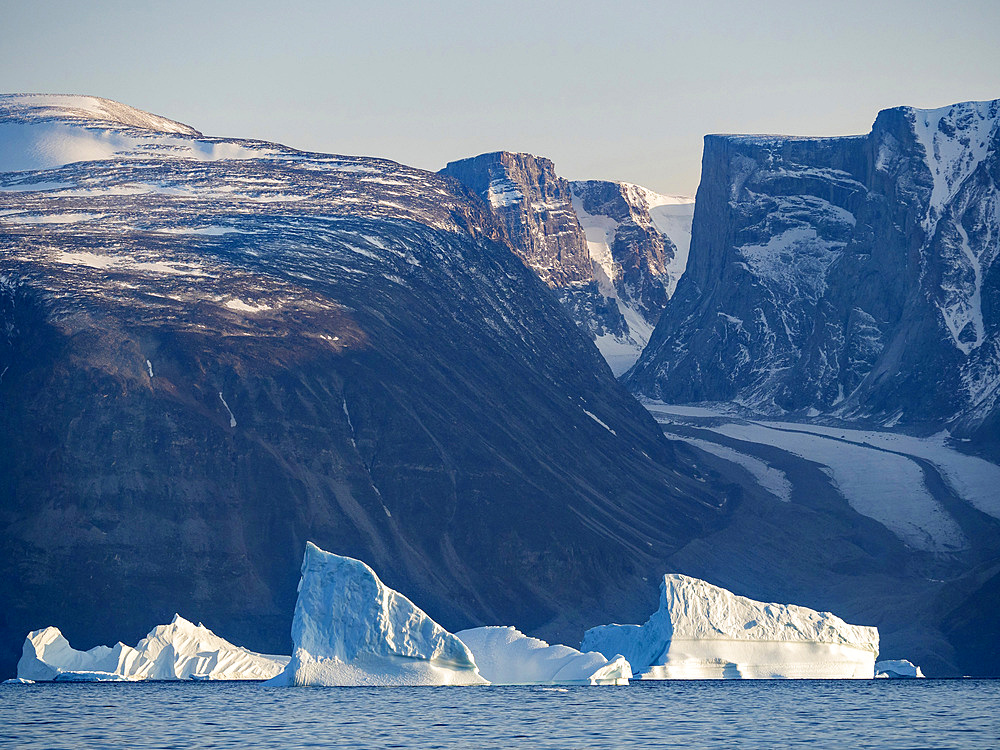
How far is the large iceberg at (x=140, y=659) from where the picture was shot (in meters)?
97.8

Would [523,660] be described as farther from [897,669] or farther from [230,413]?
[230,413]

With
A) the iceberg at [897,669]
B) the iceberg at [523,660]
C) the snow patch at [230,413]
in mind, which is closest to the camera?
the iceberg at [523,660]

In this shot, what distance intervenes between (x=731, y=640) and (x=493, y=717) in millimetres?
23687

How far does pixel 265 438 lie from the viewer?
143 meters

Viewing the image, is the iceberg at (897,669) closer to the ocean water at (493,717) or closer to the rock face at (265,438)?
the ocean water at (493,717)

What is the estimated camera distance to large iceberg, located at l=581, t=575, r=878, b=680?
90250 millimetres

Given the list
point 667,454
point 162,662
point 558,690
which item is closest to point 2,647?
point 162,662

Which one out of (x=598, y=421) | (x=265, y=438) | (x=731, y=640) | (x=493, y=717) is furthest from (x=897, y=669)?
(x=598, y=421)

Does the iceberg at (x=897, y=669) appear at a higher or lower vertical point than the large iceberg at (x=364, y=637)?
lower

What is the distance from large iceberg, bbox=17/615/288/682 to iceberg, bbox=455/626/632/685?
1617 cm

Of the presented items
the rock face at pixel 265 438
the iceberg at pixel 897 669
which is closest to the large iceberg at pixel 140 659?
the rock face at pixel 265 438

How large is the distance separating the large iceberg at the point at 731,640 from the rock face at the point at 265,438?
41.2 metres

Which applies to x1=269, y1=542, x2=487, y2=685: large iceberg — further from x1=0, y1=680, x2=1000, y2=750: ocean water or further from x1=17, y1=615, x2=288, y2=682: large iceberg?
x1=17, y1=615, x2=288, y2=682: large iceberg

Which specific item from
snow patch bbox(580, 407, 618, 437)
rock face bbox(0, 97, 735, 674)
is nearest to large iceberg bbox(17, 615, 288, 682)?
rock face bbox(0, 97, 735, 674)
